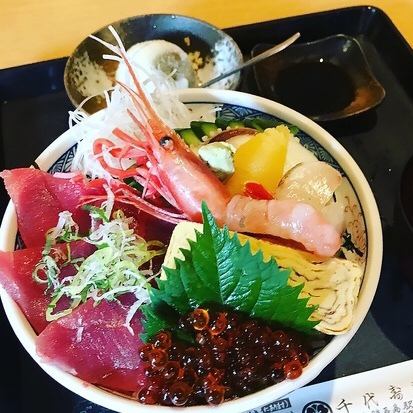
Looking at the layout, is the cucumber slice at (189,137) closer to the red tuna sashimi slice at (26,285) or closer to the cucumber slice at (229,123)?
the cucumber slice at (229,123)

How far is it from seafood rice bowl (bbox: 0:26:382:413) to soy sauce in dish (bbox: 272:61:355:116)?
370 millimetres

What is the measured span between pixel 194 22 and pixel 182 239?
0.94m

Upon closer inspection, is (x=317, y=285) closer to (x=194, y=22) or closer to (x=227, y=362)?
(x=227, y=362)

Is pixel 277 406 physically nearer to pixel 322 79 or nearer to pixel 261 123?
pixel 261 123

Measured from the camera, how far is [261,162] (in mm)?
1183

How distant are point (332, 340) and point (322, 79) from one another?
37.2 inches

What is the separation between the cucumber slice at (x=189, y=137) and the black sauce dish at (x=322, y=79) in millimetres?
412

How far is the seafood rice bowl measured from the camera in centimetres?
97

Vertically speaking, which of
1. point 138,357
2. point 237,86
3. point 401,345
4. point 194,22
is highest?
point 194,22

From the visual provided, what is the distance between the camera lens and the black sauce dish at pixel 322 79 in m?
1.67

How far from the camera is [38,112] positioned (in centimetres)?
172

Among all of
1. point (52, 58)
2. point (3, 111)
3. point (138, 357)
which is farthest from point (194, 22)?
point (138, 357)

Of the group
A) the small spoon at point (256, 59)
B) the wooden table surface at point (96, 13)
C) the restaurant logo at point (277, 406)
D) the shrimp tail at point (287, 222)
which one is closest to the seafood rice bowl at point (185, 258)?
the shrimp tail at point (287, 222)

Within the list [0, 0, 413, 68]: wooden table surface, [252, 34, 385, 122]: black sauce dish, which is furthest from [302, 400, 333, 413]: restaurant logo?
[0, 0, 413, 68]: wooden table surface
